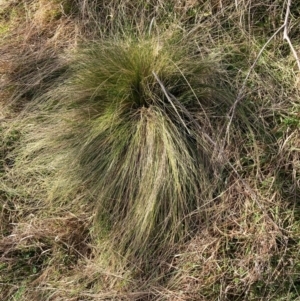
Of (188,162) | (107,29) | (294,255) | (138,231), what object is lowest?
(294,255)

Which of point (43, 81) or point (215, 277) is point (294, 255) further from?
point (43, 81)

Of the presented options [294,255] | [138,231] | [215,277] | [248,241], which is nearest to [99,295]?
[138,231]

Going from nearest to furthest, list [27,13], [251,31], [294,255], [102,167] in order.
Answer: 1. [294,255]
2. [102,167]
3. [251,31]
4. [27,13]

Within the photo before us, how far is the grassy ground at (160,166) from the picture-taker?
2.22m

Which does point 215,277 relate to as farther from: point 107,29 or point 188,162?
point 107,29

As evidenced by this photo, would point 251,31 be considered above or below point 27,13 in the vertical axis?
below

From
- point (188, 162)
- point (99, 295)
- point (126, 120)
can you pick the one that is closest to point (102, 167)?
point (126, 120)

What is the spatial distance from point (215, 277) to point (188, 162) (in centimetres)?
50

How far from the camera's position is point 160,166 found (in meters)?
2.28

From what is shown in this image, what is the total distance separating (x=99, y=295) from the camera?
221 centimetres

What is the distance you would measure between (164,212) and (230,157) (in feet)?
1.31

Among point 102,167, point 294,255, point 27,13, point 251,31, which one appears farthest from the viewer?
point 27,13

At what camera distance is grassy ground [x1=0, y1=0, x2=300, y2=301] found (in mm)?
2217

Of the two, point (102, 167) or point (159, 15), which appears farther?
point (159, 15)
